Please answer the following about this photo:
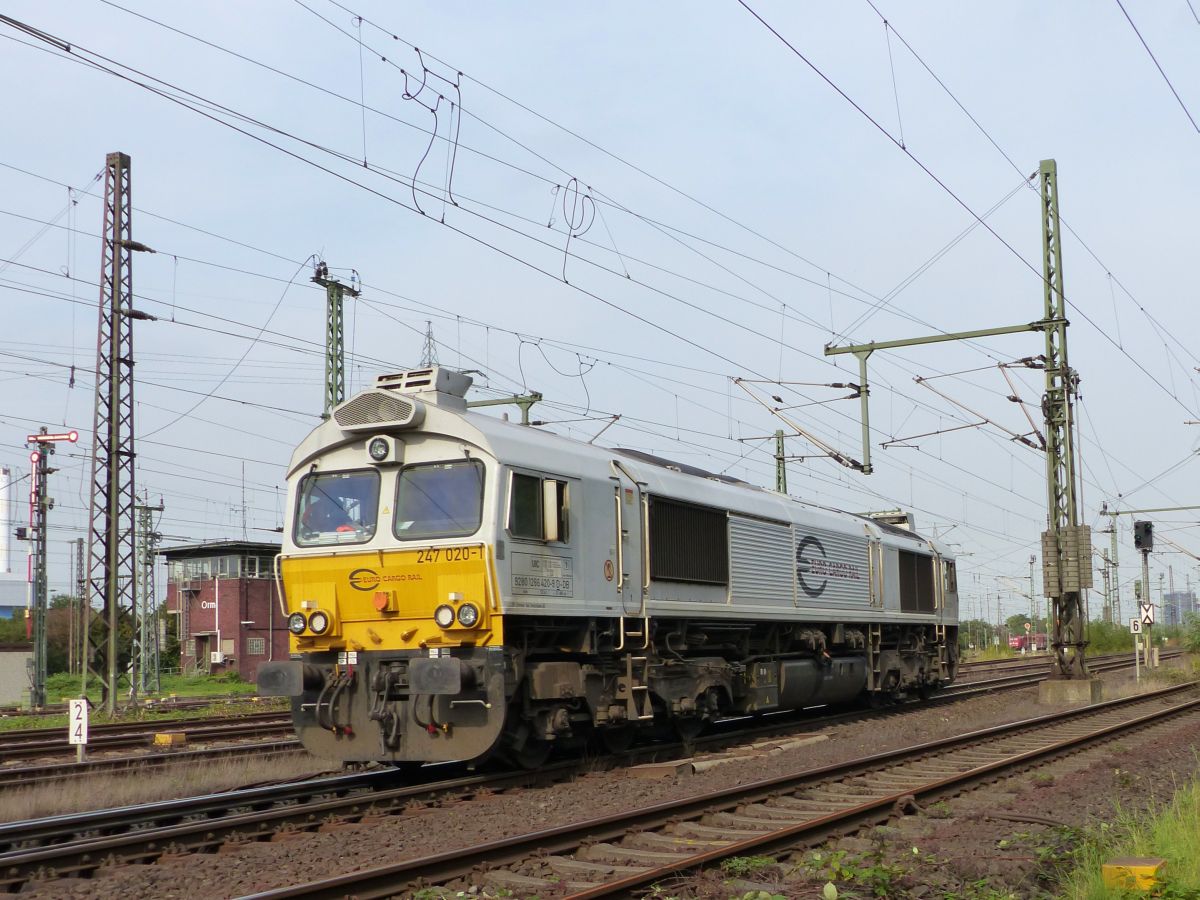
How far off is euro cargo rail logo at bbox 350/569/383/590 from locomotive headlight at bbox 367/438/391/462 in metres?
1.17

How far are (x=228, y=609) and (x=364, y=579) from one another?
50.1 m

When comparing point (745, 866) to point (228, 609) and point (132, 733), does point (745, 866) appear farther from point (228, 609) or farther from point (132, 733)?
point (228, 609)

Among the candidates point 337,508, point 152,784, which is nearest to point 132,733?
point 152,784

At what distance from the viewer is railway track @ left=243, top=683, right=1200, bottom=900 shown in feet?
24.6

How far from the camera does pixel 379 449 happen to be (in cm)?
1244

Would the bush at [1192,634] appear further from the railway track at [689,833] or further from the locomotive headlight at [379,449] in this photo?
the locomotive headlight at [379,449]

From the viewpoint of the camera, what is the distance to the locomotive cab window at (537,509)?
1195cm

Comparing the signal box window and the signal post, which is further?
the signal post

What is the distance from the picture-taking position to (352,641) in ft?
39.9

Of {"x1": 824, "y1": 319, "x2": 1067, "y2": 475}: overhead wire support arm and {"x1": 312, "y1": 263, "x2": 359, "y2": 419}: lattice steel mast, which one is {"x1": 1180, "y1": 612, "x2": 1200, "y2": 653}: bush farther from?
{"x1": 312, "y1": 263, "x2": 359, "y2": 419}: lattice steel mast

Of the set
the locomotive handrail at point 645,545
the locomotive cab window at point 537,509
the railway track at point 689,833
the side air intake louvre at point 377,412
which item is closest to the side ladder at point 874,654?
the railway track at point 689,833

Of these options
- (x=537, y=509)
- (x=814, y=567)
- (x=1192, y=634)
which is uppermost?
(x=537, y=509)

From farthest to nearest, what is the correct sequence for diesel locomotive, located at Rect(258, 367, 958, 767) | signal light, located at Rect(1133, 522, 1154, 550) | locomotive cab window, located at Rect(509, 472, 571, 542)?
signal light, located at Rect(1133, 522, 1154, 550)
locomotive cab window, located at Rect(509, 472, 571, 542)
diesel locomotive, located at Rect(258, 367, 958, 767)

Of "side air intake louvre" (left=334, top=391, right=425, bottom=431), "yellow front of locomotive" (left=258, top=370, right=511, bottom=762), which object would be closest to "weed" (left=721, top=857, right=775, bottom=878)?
"yellow front of locomotive" (left=258, top=370, right=511, bottom=762)
